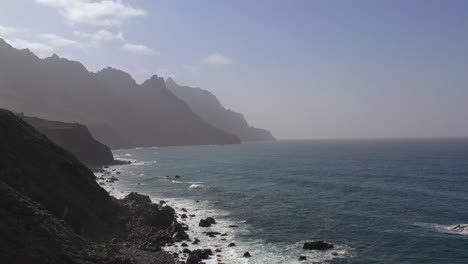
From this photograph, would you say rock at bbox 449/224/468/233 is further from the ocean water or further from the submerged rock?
the submerged rock

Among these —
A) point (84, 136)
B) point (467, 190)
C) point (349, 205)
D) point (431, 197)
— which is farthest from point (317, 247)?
point (84, 136)

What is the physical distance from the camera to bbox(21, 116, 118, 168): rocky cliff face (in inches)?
5256

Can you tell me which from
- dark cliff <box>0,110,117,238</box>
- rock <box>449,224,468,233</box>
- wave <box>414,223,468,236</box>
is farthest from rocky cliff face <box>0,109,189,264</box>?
rock <box>449,224,468,233</box>

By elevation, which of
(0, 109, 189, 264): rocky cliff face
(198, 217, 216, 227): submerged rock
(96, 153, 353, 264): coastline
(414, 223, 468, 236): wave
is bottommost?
(96, 153, 353, 264): coastline

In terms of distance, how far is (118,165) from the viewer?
16750 centimetres

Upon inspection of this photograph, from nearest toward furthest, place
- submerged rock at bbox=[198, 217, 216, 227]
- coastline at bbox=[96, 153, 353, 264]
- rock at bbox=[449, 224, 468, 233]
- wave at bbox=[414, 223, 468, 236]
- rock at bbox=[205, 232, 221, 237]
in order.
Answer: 1. coastline at bbox=[96, 153, 353, 264]
2. wave at bbox=[414, 223, 468, 236]
3. rock at bbox=[449, 224, 468, 233]
4. rock at bbox=[205, 232, 221, 237]
5. submerged rock at bbox=[198, 217, 216, 227]

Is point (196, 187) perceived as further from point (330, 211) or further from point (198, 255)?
point (198, 255)

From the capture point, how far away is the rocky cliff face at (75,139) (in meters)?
134

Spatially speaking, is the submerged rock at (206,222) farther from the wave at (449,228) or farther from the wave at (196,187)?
the wave at (196,187)

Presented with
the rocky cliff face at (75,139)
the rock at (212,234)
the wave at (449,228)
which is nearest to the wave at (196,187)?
the rock at (212,234)

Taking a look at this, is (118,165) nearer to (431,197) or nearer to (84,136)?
(84,136)

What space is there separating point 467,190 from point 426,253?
182 feet

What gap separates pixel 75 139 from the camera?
471 feet

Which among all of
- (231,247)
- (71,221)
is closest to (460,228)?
(231,247)
